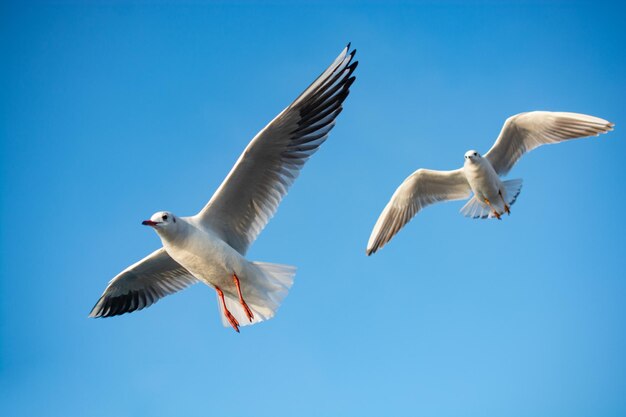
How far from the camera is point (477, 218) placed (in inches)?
397

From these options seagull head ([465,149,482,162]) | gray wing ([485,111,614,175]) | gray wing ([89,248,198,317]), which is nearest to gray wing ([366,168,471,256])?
seagull head ([465,149,482,162])

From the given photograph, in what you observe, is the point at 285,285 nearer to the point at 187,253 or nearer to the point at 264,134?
the point at 187,253

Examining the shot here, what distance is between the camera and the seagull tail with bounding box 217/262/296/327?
637cm

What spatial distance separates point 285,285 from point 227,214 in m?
0.85

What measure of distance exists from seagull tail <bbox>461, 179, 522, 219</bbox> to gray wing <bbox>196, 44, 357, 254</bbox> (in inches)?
174

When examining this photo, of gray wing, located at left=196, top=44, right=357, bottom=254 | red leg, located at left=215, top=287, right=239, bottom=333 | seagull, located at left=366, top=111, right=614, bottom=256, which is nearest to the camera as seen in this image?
gray wing, located at left=196, top=44, right=357, bottom=254

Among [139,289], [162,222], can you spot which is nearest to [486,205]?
[139,289]

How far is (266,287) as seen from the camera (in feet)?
21.0

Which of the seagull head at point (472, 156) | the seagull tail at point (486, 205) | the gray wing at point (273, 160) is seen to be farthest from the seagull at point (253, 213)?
the seagull tail at point (486, 205)

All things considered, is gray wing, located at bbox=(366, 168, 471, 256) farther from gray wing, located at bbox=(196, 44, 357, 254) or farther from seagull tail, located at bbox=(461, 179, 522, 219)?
gray wing, located at bbox=(196, 44, 357, 254)

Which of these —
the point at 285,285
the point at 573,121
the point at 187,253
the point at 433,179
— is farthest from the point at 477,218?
the point at 187,253

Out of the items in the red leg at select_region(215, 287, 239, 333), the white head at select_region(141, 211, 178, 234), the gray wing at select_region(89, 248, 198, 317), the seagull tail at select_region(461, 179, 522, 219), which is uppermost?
the gray wing at select_region(89, 248, 198, 317)

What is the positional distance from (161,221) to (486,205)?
544 cm

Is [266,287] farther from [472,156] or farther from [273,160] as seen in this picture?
[472,156]
